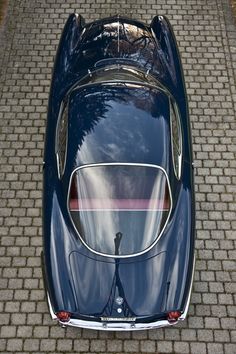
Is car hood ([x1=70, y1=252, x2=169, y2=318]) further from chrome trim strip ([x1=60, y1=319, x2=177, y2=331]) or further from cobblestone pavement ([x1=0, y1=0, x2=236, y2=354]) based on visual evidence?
cobblestone pavement ([x1=0, y1=0, x2=236, y2=354])

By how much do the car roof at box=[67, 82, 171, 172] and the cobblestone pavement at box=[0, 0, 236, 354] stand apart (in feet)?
4.73

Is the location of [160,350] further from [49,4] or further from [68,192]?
[49,4]

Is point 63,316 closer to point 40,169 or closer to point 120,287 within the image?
point 120,287

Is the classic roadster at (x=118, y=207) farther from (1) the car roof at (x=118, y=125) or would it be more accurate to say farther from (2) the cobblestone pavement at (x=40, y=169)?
(2) the cobblestone pavement at (x=40, y=169)

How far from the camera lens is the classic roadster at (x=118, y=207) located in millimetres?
4293

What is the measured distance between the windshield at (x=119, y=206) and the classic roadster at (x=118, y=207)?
0.01 meters

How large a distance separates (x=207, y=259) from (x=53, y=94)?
2910mm

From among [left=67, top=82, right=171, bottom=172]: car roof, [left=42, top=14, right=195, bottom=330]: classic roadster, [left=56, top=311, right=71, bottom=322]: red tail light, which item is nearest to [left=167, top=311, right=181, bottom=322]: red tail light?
[left=42, top=14, right=195, bottom=330]: classic roadster

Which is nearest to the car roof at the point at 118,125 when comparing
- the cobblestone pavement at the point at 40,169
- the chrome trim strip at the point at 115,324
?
the cobblestone pavement at the point at 40,169

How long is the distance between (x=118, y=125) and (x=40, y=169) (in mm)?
1821

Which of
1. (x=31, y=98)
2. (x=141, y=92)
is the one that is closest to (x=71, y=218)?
(x=141, y=92)

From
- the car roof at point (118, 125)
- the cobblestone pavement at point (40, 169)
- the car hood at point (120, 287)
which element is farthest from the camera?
the cobblestone pavement at point (40, 169)

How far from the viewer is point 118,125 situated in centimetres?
475

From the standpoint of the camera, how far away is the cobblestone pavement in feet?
16.2
